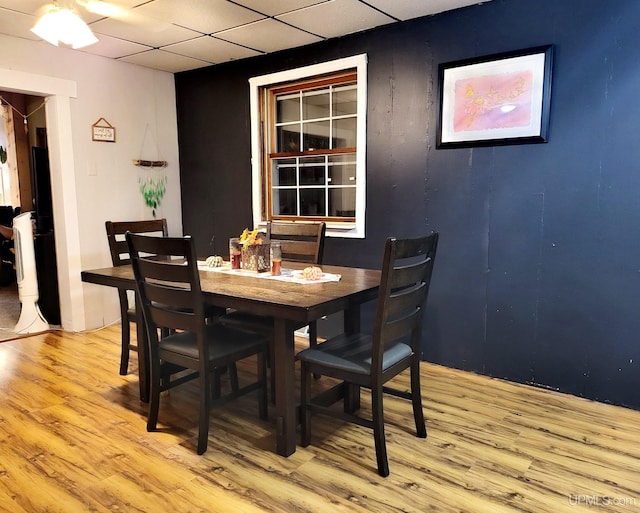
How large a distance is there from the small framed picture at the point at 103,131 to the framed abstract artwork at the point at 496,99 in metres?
2.85

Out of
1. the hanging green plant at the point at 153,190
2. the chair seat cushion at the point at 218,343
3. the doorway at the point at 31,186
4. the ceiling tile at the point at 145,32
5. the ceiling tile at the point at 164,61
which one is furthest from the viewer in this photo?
the hanging green plant at the point at 153,190

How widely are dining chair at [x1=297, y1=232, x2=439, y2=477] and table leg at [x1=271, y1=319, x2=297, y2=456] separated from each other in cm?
9

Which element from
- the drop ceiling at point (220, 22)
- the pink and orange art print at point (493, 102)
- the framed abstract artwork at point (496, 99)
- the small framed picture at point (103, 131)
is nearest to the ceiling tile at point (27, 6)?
the drop ceiling at point (220, 22)

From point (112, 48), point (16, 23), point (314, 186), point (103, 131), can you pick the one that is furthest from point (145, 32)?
point (314, 186)

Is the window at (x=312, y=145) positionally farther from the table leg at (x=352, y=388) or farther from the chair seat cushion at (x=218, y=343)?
the chair seat cushion at (x=218, y=343)

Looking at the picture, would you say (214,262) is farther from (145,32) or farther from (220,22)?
(145,32)

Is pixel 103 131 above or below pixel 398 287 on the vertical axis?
above

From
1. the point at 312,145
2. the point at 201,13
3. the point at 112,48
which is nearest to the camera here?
the point at 201,13

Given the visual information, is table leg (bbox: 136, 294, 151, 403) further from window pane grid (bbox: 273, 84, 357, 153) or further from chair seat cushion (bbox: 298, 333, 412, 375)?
window pane grid (bbox: 273, 84, 357, 153)

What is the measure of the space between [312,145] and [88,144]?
1.91 m

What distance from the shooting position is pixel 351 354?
6.93 ft

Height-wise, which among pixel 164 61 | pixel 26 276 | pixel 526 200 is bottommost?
pixel 26 276

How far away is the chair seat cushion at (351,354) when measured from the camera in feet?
6.60

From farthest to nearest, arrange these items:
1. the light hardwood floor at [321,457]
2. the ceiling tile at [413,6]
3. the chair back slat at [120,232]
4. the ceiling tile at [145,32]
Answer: the ceiling tile at [145,32], the chair back slat at [120,232], the ceiling tile at [413,6], the light hardwood floor at [321,457]
